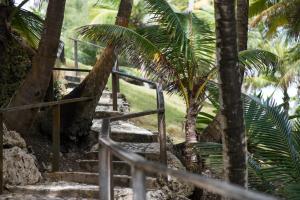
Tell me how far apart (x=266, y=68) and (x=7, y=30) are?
463cm

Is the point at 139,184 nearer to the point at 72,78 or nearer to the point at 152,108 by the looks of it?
the point at 72,78

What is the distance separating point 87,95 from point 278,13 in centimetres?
1140

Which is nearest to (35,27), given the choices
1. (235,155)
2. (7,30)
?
(7,30)

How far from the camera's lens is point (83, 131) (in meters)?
9.30

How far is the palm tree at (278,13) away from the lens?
58.6 feet

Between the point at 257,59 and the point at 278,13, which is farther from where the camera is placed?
the point at 278,13

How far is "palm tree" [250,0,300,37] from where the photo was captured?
17.9 m

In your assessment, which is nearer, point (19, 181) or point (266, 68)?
point (19, 181)

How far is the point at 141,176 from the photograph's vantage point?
2705 millimetres

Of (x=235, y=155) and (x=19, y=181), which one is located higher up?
(x=235, y=155)

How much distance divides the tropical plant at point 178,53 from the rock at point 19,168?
2.34m

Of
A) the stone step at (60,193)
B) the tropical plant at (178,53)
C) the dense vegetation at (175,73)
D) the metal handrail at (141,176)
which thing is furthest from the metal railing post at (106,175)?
the tropical plant at (178,53)

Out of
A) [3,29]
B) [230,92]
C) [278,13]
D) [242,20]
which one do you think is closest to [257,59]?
[242,20]

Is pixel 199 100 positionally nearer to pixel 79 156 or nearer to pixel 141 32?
pixel 141 32
